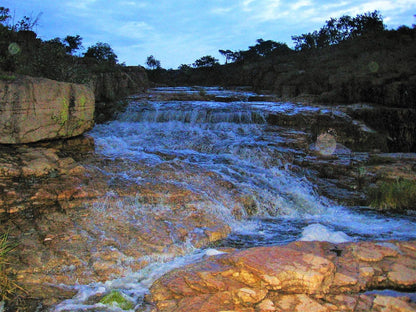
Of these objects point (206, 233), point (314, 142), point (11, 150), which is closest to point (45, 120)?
point (11, 150)

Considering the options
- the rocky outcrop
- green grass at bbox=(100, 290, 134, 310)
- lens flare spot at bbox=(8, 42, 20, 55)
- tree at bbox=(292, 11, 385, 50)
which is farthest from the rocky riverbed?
tree at bbox=(292, 11, 385, 50)

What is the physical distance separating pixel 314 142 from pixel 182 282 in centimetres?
675

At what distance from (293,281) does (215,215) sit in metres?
2.38

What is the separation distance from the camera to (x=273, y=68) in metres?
26.5

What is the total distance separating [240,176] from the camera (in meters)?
6.42

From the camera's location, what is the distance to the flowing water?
4.20 m

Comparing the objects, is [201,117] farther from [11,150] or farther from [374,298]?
[374,298]

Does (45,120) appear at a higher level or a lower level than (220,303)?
higher

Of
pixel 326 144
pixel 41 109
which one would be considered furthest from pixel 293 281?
pixel 326 144

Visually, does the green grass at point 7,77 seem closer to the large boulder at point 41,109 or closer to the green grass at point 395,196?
the large boulder at point 41,109

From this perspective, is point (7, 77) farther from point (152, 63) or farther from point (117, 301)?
point (152, 63)

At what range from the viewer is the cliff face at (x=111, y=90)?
12.3m

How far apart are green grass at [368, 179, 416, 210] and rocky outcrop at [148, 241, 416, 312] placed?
8.79ft

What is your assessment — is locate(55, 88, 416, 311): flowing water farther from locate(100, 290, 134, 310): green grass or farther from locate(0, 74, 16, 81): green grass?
locate(0, 74, 16, 81): green grass
